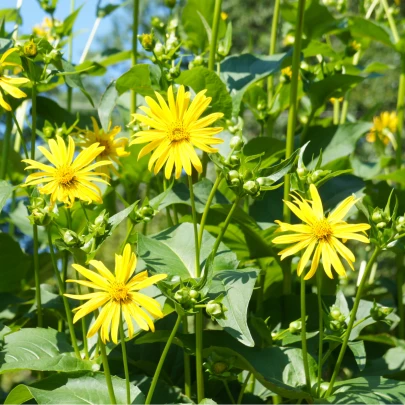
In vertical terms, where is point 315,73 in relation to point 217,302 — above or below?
above

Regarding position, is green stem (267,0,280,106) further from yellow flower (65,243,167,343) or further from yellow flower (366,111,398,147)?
yellow flower (65,243,167,343)

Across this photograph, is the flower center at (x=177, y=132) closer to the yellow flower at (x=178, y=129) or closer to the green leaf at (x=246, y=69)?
the yellow flower at (x=178, y=129)

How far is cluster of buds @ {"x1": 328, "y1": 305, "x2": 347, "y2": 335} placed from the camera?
0.77 m

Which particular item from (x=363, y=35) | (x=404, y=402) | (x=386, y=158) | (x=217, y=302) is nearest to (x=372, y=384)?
(x=404, y=402)

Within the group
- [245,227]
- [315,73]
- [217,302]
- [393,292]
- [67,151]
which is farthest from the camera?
[393,292]

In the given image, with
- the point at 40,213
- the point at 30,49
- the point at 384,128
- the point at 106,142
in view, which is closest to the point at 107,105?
the point at 106,142

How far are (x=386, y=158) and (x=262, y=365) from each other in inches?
24.0

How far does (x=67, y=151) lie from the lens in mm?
766

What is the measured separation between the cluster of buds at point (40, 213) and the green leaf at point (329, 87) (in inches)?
20.3

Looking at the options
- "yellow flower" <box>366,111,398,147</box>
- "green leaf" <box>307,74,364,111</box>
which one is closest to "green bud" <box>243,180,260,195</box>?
"green leaf" <box>307,74,364,111</box>

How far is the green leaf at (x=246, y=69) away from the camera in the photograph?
39.8 inches

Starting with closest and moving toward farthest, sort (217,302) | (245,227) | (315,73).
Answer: (217,302)
(245,227)
(315,73)

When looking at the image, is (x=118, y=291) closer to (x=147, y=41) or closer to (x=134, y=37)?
(x=147, y=41)

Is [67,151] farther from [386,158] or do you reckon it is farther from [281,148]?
[386,158]
